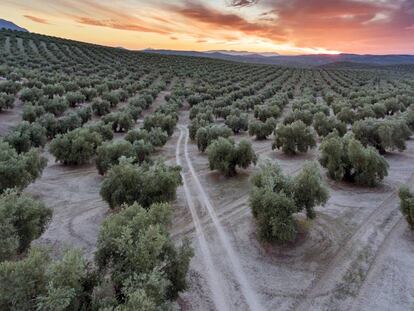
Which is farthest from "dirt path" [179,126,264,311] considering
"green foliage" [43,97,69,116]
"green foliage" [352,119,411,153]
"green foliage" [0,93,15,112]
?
"green foliage" [0,93,15,112]

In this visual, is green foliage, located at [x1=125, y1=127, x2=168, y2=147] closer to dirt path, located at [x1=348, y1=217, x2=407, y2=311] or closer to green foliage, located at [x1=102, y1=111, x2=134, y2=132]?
green foliage, located at [x1=102, y1=111, x2=134, y2=132]

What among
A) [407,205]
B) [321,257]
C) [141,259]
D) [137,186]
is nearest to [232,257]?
[321,257]

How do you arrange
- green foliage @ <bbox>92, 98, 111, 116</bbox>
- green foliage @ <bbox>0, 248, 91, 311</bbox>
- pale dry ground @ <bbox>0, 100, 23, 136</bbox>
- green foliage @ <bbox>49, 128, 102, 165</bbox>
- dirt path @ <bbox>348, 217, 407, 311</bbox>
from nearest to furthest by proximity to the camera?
green foliage @ <bbox>0, 248, 91, 311</bbox> → dirt path @ <bbox>348, 217, 407, 311</bbox> → green foliage @ <bbox>49, 128, 102, 165</bbox> → pale dry ground @ <bbox>0, 100, 23, 136</bbox> → green foliage @ <bbox>92, 98, 111, 116</bbox>

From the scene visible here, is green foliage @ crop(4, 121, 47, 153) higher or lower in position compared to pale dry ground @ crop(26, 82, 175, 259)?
higher

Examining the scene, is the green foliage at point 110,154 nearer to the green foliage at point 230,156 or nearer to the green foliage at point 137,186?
the green foliage at point 137,186

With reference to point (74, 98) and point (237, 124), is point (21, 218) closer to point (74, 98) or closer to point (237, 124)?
point (237, 124)

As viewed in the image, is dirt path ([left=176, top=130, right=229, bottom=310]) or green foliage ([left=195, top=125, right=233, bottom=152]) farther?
green foliage ([left=195, top=125, right=233, bottom=152])

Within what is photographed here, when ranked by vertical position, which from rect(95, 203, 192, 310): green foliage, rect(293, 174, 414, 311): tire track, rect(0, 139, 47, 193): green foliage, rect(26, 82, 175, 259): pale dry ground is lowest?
rect(26, 82, 175, 259): pale dry ground
